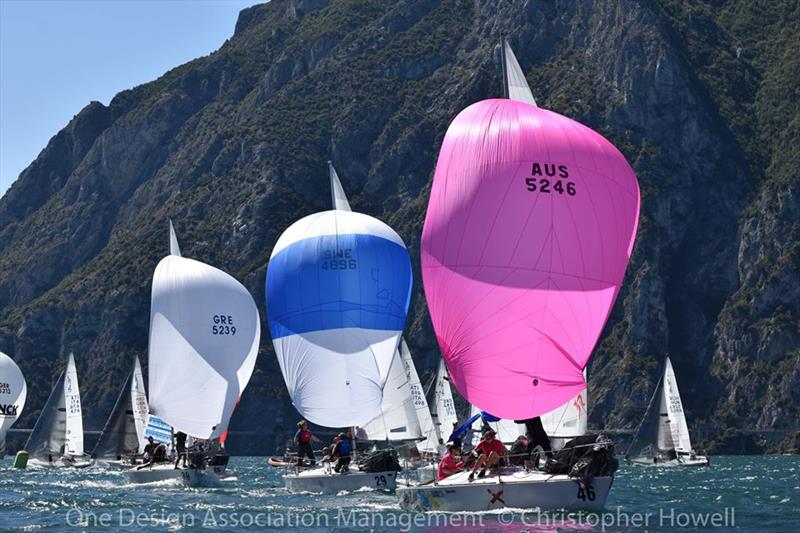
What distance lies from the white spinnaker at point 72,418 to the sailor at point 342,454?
3300 centimetres

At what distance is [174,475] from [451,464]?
55.5ft

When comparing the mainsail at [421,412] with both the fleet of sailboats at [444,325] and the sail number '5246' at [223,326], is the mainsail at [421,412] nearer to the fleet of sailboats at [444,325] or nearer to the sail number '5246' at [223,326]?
the fleet of sailboats at [444,325]

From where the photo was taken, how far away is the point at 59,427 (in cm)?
6938

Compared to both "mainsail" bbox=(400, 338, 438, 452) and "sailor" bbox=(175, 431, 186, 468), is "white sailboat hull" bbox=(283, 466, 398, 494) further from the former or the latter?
"mainsail" bbox=(400, 338, 438, 452)

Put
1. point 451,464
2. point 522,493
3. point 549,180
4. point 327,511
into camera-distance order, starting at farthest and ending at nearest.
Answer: point 327,511 < point 451,464 < point 549,180 < point 522,493

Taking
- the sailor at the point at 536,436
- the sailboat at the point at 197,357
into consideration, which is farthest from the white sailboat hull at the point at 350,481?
the sailor at the point at 536,436

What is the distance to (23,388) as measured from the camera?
65.6 metres

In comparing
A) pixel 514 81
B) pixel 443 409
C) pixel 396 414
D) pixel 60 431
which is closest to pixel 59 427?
pixel 60 431

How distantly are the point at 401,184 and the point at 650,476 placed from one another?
291 feet

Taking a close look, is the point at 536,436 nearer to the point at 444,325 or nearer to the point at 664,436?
the point at 444,325

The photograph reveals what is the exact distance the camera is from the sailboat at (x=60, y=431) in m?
68.7

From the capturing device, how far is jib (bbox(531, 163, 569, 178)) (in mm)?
28141

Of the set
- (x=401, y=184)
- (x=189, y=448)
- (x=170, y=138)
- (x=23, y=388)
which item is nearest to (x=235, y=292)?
(x=189, y=448)

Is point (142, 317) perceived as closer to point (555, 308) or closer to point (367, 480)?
point (367, 480)
